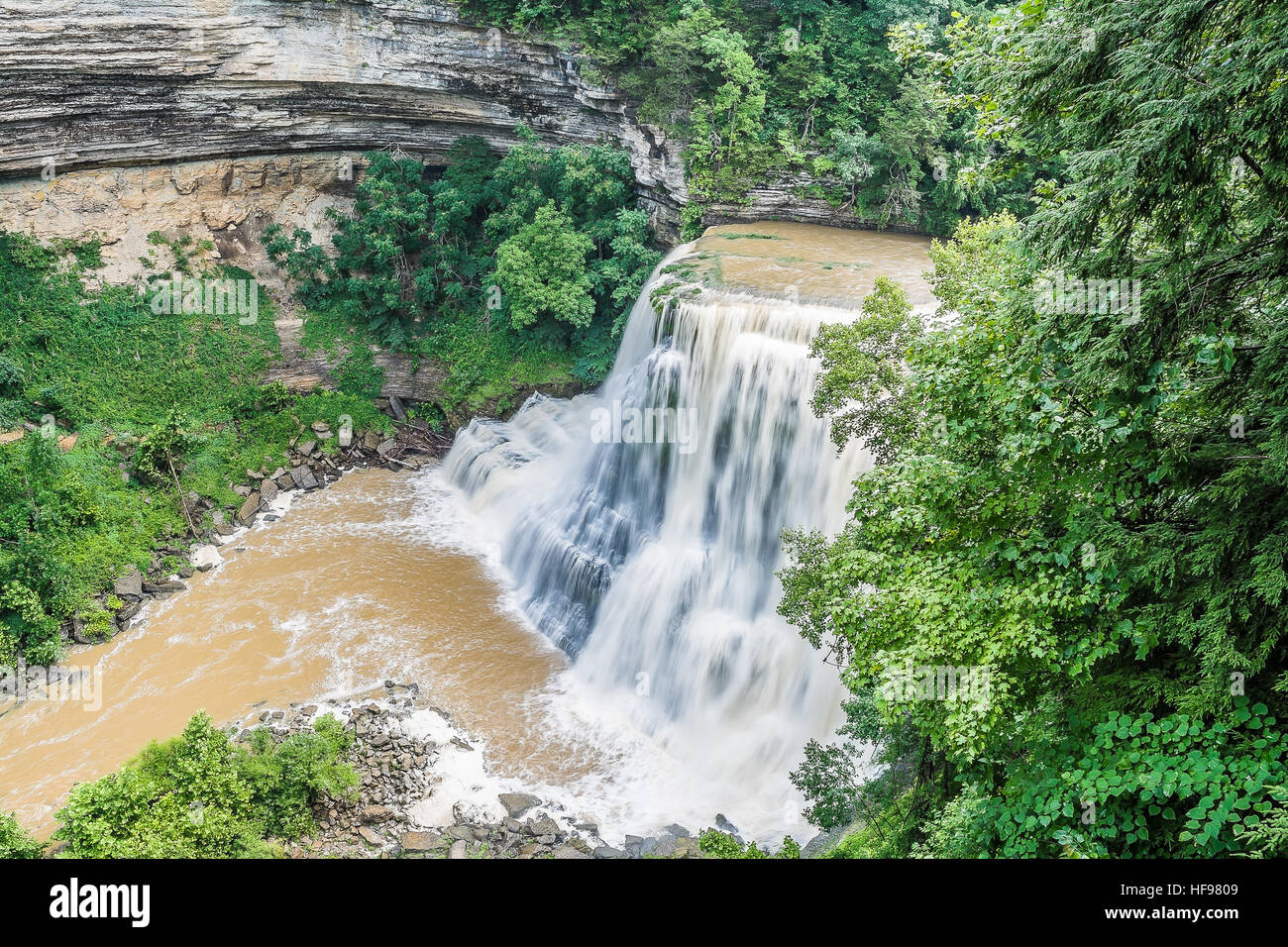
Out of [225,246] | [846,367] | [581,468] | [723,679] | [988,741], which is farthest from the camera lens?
[225,246]

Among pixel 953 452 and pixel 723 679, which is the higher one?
pixel 953 452

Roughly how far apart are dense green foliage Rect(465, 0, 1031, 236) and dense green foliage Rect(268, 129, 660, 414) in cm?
214

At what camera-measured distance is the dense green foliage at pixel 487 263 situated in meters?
21.5

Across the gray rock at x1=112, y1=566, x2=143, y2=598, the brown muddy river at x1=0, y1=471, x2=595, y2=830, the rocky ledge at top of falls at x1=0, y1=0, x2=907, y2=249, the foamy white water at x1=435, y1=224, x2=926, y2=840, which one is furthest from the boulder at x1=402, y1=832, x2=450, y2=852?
the rocky ledge at top of falls at x1=0, y1=0, x2=907, y2=249

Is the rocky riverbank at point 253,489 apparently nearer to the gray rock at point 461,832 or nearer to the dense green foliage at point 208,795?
the dense green foliage at point 208,795

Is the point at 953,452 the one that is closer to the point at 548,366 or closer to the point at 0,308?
the point at 548,366

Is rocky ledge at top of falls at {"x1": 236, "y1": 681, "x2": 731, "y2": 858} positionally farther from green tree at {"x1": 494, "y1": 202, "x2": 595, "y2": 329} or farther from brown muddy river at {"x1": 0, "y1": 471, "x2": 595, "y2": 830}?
green tree at {"x1": 494, "y1": 202, "x2": 595, "y2": 329}

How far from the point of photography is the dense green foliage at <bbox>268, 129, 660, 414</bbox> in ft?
70.6

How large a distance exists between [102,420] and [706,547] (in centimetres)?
1434

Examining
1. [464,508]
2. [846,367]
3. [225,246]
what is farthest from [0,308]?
[846,367]

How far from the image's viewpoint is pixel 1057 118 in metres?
6.60

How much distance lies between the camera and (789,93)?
69.1ft

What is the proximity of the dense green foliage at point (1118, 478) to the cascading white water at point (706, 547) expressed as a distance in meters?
5.42

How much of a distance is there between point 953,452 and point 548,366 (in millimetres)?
16832
